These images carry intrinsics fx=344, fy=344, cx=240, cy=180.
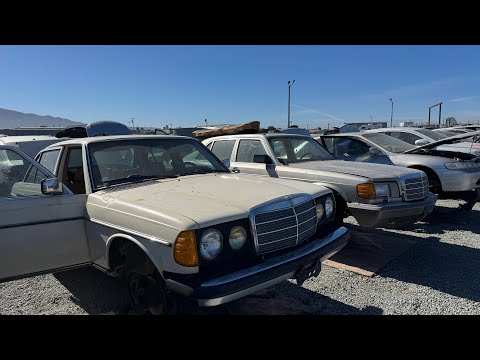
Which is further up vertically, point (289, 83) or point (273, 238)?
point (289, 83)

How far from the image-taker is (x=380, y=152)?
24.6ft

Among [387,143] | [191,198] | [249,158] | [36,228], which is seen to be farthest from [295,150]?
[36,228]

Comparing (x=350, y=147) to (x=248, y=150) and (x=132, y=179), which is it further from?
(x=132, y=179)

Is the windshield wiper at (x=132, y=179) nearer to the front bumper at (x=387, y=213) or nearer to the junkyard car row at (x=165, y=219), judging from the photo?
the junkyard car row at (x=165, y=219)

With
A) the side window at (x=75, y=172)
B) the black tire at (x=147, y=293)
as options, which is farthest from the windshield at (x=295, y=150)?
the black tire at (x=147, y=293)

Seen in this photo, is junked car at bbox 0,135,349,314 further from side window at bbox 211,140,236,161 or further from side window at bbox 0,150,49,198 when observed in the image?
side window at bbox 211,140,236,161

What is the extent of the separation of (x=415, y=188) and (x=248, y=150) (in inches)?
108

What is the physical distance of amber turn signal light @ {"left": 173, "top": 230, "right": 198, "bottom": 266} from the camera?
244cm

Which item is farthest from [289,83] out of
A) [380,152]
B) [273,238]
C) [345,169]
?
[273,238]

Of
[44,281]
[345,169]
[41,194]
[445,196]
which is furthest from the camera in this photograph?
[445,196]

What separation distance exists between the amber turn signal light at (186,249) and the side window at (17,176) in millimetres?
1551

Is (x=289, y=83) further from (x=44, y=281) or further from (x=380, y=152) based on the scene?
(x=44, y=281)

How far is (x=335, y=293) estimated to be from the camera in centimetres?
369
